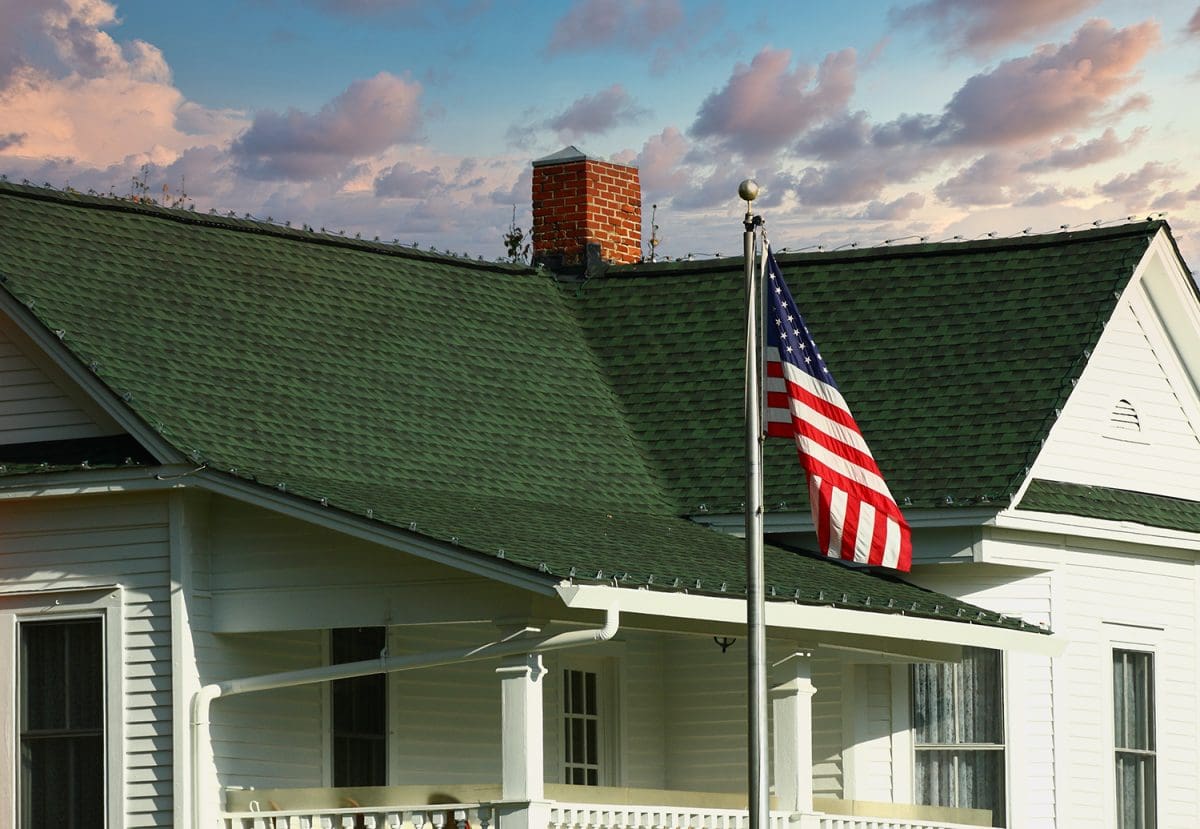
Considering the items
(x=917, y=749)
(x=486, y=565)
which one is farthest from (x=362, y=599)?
(x=917, y=749)

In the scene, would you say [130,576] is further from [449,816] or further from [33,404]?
[449,816]

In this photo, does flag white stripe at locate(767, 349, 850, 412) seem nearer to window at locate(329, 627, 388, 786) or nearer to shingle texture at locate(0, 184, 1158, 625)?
shingle texture at locate(0, 184, 1158, 625)

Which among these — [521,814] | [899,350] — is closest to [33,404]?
[521,814]

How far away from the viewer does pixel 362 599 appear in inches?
674

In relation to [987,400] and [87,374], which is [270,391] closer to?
[87,374]

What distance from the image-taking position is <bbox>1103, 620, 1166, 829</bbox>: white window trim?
2142 centimetres

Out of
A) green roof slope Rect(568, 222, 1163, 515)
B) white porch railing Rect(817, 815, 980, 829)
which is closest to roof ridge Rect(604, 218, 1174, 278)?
green roof slope Rect(568, 222, 1163, 515)

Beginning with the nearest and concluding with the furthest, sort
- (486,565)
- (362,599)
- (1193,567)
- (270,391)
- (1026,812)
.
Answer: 1. (486,565)
2. (362,599)
3. (270,391)
4. (1026,812)
5. (1193,567)

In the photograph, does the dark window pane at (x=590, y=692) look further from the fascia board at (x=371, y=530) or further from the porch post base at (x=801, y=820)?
the fascia board at (x=371, y=530)

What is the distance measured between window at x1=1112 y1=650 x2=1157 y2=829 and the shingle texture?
95.5 inches

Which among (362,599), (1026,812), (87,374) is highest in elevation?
(87,374)

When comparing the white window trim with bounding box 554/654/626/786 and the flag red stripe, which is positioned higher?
the flag red stripe

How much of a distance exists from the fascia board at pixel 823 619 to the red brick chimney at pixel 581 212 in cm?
820

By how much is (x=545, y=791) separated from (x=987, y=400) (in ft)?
22.1
